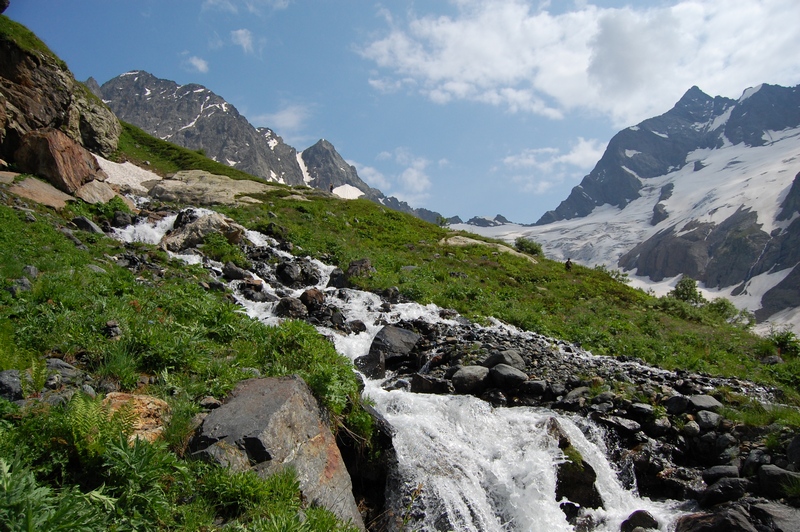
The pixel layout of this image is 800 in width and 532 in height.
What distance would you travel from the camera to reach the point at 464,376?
12781 mm

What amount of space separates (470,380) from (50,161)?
81.2 feet

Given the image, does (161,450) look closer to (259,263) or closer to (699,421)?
(699,421)

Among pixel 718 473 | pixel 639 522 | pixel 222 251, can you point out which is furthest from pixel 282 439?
pixel 222 251

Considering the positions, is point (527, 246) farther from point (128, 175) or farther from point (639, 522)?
point (128, 175)

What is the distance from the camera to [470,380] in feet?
41.7

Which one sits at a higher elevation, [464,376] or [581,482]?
[464,376]

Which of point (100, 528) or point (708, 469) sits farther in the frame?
point (708, 469)

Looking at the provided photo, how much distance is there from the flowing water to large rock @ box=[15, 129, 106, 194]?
873 inches

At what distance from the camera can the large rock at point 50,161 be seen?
77.3 ft

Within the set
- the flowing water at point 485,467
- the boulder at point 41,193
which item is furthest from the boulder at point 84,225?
the flowing water at point 485,467

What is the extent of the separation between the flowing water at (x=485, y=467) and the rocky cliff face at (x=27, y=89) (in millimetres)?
26940

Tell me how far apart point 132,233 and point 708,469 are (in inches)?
995

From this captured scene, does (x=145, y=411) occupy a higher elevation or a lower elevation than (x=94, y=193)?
lower

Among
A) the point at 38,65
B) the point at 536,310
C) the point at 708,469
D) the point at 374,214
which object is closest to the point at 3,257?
the point at 708,469
